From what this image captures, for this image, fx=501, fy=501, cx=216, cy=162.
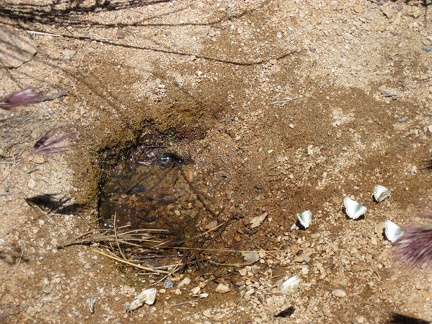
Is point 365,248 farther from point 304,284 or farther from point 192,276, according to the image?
point 192,276

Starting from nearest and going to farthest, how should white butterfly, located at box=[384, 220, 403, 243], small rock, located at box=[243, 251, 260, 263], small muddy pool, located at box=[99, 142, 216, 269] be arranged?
1. white butterfly, located at box=[384, 220, 403, 243]
2. small rock, located at box=[243, 251, 260, 263]
3. small muddy pool, located at box=[99, 142, 216, 269]

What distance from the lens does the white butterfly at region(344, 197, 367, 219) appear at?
9.68ft

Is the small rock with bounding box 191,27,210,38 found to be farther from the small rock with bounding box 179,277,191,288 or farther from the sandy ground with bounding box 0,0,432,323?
the small rock with bounding box 179,277,191,288

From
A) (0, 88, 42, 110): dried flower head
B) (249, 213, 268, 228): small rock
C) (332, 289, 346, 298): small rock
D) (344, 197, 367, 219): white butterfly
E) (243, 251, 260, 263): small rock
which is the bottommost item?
(243, 251, 260, 263): small rock

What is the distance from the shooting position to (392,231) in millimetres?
2861

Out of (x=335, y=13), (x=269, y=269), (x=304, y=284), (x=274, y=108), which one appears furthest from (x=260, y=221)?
(x=335, y=13)

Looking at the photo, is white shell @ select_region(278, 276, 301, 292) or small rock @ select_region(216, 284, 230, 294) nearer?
white shell @ select_region(278, 276, 301, 292)

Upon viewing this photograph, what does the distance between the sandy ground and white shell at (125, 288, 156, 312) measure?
0.04 m

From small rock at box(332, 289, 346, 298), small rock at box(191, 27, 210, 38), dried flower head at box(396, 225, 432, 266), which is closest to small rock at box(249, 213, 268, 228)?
small rock at box(332, 289, 346, 298)

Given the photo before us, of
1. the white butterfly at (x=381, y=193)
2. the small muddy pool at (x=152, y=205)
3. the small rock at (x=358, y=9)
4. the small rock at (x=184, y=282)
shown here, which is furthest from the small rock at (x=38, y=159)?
the small rock at (x=358, y=9)

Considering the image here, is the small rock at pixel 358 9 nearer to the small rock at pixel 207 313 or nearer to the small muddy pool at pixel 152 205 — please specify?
the small muddy pool at pixel 152 205

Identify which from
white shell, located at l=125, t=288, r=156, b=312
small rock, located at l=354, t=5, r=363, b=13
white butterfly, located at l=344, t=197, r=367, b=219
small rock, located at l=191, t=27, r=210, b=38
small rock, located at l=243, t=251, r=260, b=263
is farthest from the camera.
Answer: small rock, located at l=354, t=5, r=363, b=13

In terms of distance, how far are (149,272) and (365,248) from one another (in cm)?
129

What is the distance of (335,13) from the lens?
11.6ft
